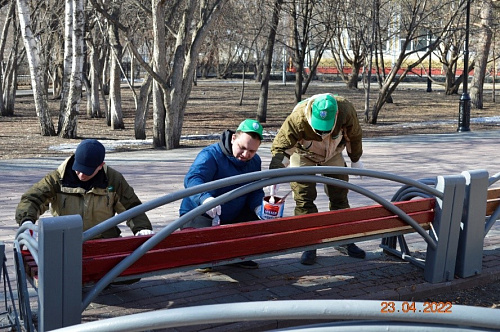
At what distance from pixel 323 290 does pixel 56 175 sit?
200cm

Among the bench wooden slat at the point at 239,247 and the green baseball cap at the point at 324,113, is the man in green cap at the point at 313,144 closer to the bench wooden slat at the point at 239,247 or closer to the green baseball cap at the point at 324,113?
the green baseball cap at the point at 324,113

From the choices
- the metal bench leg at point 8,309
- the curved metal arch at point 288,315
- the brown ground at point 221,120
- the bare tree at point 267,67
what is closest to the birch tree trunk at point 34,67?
the brown ground at point 221,120

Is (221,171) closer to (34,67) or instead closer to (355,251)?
(355,251)

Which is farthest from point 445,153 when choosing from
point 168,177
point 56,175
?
point 56,175

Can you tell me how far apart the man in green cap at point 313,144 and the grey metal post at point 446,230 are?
29.6 inches

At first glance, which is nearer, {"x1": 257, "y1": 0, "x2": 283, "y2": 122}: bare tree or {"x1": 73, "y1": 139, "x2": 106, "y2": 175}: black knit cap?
{"x1": 73, "y1": 139, "x2": 106, "y2": 175}: black knit cap

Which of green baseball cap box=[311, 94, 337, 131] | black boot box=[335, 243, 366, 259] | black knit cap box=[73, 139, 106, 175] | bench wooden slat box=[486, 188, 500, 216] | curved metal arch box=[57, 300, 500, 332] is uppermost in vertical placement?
green baseball cap box=[311, 94, 337, 131]

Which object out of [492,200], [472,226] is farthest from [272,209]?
[492,200]

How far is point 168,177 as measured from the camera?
10.1m

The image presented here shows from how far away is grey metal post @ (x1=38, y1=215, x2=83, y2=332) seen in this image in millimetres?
3623

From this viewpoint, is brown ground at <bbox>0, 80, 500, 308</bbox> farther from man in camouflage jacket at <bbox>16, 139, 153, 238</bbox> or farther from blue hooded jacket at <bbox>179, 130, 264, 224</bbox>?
man in camouflage jacket at <bbox>16, 139, 153, 238</bbox>

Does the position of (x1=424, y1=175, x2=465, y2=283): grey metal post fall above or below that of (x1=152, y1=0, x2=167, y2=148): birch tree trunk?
below

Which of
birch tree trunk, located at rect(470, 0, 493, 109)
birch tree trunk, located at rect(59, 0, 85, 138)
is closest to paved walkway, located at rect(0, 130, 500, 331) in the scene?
birch tree trunk, located at rect(59, 0, 85, 138)

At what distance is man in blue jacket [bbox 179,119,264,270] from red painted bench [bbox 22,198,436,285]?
0.40 m
